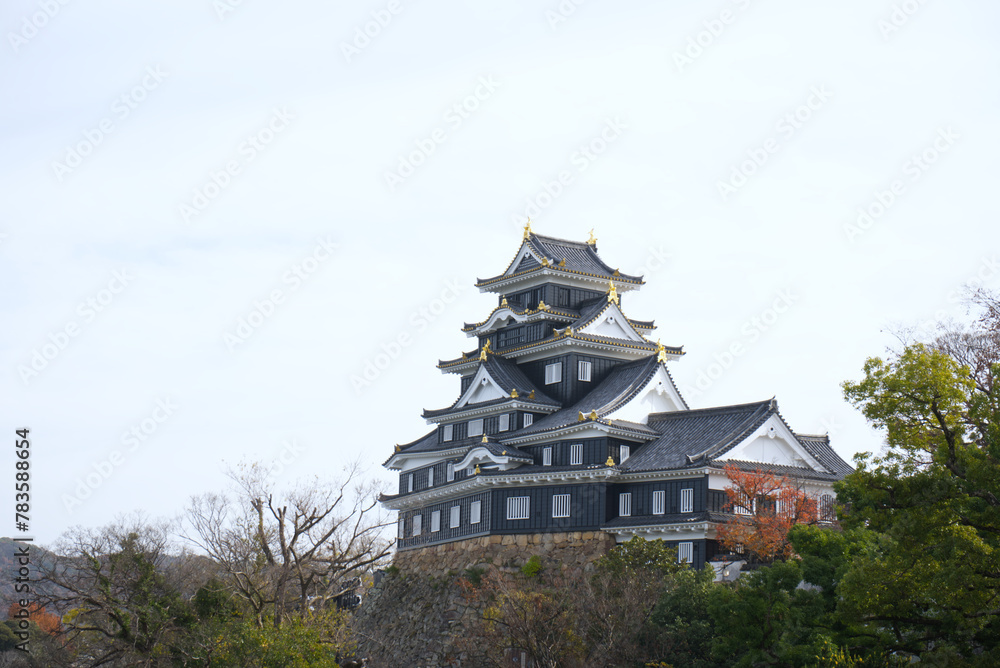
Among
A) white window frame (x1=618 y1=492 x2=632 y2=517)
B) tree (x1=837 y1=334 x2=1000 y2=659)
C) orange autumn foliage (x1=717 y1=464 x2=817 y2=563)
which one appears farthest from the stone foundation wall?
tree (x1=837 y1=334 x2=1000 y2=659)

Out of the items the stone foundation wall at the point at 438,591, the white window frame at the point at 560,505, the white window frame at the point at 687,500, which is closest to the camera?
the white window frame at the point at 687,500

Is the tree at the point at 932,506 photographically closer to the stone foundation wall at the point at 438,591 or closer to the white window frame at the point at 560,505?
the stone foundation wall at the point at 438,591

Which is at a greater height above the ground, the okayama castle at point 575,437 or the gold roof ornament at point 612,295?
the gold roof ornament at point 612,295

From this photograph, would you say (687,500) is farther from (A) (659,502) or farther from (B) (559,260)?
(B) (559,260)

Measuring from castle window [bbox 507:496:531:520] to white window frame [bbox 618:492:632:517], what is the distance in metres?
4.14

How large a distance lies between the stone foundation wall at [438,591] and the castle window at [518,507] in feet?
3.02

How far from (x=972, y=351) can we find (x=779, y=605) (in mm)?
15714

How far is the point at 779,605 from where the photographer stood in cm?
2762

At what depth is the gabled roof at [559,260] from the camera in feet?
176

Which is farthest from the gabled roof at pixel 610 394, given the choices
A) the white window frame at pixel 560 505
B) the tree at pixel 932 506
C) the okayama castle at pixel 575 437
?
the tree at pixel 932 506

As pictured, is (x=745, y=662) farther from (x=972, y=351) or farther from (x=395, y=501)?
(x=395, y=501)

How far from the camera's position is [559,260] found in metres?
53.7

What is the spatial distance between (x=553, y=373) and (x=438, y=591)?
11279 millimetres

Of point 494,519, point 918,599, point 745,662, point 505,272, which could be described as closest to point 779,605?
point 745,662
